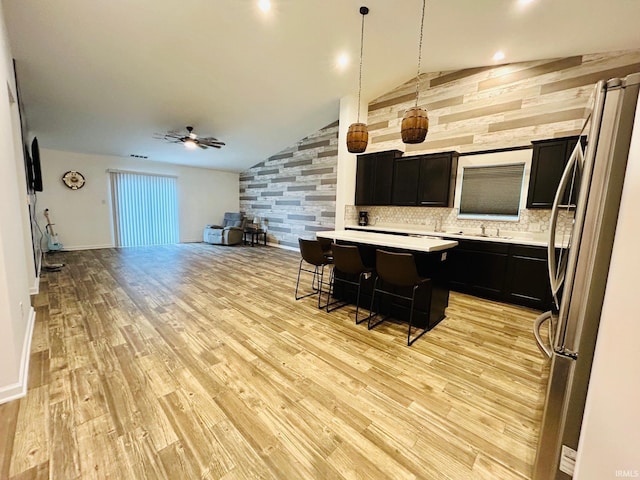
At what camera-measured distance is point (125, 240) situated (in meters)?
7.15

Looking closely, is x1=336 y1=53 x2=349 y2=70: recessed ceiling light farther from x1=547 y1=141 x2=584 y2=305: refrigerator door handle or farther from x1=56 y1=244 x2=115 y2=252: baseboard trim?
x1=56 y1=244 x2=115 y2=252: baseboard trim

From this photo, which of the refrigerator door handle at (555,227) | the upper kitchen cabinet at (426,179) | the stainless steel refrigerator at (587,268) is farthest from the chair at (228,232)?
the stainless steel refrigerator at (587,268)

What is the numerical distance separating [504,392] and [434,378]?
0.46 meters

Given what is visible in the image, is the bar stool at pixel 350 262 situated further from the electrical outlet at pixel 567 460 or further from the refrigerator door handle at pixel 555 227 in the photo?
the electrical outlet at pixel 567 460

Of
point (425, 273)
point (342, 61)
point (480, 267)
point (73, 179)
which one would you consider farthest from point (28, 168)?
point (480, 267)

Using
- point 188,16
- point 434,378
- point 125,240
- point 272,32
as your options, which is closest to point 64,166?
point 125,240

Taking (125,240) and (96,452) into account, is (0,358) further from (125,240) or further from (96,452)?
(125,240)

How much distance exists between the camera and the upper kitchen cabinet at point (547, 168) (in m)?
3.24

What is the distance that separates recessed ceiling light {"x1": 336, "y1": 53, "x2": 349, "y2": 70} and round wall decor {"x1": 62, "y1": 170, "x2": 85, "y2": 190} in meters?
6.80

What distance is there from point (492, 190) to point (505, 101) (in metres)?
1.32

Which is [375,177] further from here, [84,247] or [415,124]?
[84,247]

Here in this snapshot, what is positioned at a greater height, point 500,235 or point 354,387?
point 500,235

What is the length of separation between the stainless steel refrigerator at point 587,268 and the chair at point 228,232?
25.4 feet

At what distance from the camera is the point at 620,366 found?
0.83 metres
